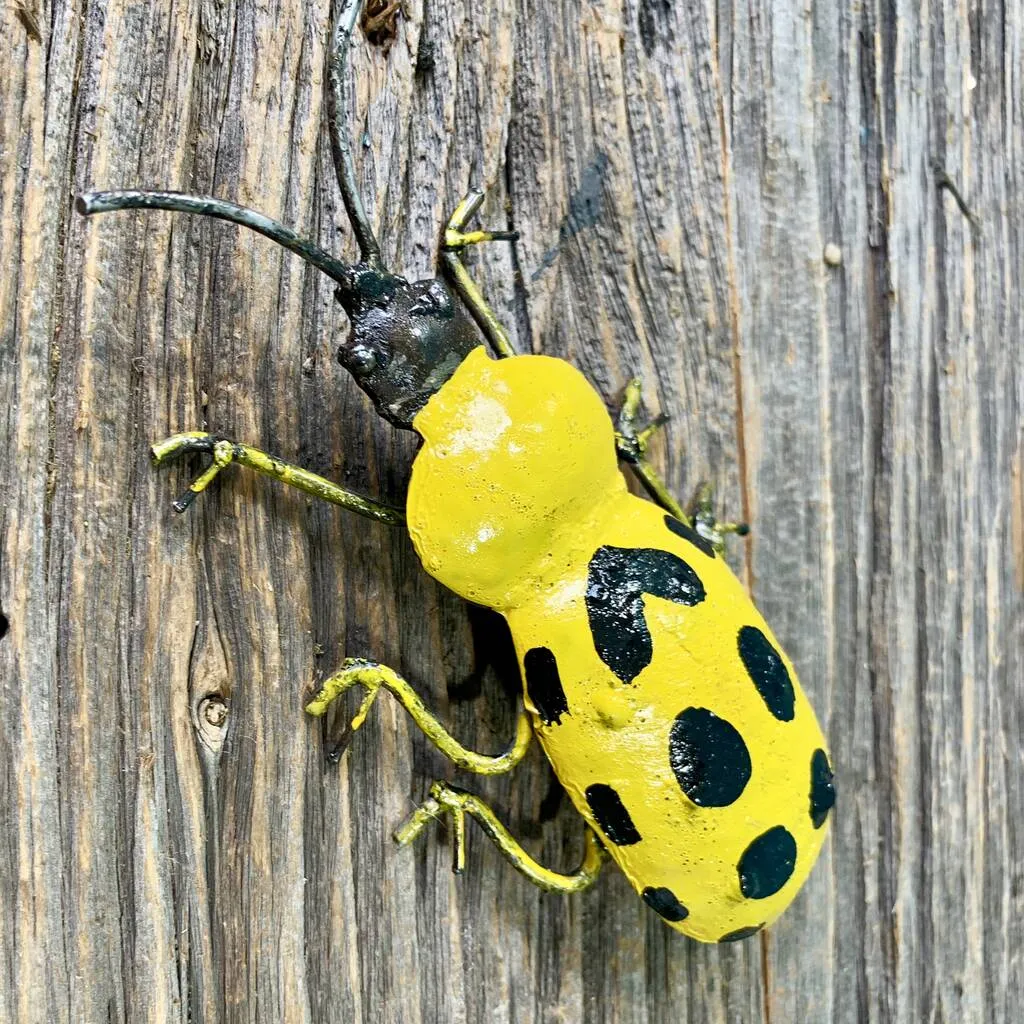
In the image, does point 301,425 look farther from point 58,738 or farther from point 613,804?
point 613,804

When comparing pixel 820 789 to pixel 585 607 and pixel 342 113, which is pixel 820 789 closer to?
pixel 585 607

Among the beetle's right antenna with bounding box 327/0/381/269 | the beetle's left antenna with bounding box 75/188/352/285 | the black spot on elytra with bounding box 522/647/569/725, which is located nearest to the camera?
the beetle's left antenna with bounding box 75/188/352/285

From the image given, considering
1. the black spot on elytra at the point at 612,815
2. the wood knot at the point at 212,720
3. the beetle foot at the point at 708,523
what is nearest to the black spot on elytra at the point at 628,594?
the black spot on elytra at the point at 612,815

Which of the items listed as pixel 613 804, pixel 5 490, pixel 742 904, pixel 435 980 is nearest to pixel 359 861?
pixel 435 980

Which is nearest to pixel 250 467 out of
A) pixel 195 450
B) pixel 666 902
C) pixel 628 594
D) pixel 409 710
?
pixel 195 450

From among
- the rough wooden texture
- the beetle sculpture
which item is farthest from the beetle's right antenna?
the rough wooden texture

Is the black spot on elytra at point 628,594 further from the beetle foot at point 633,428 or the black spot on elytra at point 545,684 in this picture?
the beetle foot at point 633,428

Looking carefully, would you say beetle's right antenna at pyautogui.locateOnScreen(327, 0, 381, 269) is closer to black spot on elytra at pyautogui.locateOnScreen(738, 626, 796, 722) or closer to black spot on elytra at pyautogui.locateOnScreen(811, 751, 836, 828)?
black spot on elytra at pyautogui.locateOnScreen(738, 626, 796, 722)
